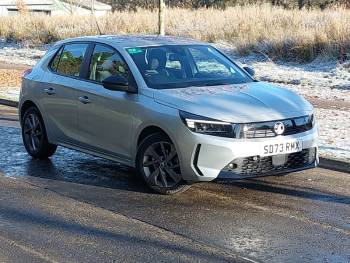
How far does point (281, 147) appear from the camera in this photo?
22.8 feet

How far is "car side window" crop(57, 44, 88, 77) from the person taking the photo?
28.1 feet

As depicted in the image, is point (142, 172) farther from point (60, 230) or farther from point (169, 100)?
point (60, 230)

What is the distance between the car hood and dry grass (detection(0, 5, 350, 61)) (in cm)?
1479

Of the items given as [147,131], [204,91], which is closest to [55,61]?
[147,131]

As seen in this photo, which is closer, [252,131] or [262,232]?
[262,232]

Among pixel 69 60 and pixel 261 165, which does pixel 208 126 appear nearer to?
pixel 261 165

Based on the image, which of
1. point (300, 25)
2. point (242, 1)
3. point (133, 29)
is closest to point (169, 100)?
point (300, 25)

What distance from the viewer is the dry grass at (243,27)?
22.7 m

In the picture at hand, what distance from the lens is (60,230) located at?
6.06 m

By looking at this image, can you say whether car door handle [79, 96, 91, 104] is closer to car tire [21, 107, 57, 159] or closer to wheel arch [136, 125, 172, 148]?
wheel arch [136, 125, 172, 148]

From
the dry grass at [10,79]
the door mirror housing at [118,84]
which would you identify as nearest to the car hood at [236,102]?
the door mirror housing at [118,84]

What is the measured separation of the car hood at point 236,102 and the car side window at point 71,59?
164 centimetres

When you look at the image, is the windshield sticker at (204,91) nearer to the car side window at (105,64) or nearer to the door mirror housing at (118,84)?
the door mirror housing at (118,84)

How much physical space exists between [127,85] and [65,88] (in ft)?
4.29
